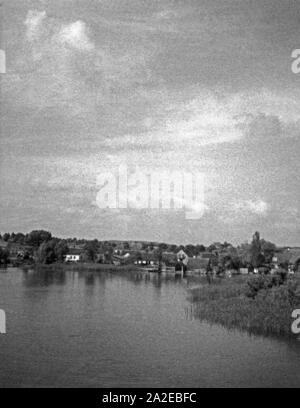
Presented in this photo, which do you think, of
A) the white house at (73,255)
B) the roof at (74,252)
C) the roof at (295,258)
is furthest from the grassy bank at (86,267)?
the roof at (295,258)

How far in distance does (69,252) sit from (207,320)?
146 ft

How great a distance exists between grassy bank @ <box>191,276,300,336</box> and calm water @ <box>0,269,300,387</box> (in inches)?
28.1

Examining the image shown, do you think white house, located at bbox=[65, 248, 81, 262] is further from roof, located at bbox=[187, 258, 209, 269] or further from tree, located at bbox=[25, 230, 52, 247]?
roof, located at bbox=[187, 258, 209, 269]

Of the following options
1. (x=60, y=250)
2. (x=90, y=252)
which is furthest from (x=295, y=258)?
(x=90, y=252)

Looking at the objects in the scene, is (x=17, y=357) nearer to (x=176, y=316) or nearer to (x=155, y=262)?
(x=176, y=316)

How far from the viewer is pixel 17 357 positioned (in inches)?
548

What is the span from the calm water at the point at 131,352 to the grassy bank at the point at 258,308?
0.71 meters

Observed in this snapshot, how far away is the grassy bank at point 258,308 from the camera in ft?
57.3

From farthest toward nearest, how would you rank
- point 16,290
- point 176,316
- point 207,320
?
point 16,290 → point 176,316 → point 207,320

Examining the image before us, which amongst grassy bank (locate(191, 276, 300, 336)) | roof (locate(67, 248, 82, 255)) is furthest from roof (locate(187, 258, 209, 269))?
grassy bank (locate(191, 276, 300, 336))

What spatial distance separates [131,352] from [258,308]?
6.07m

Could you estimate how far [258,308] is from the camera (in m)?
19.0

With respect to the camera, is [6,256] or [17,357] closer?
[17,357]
